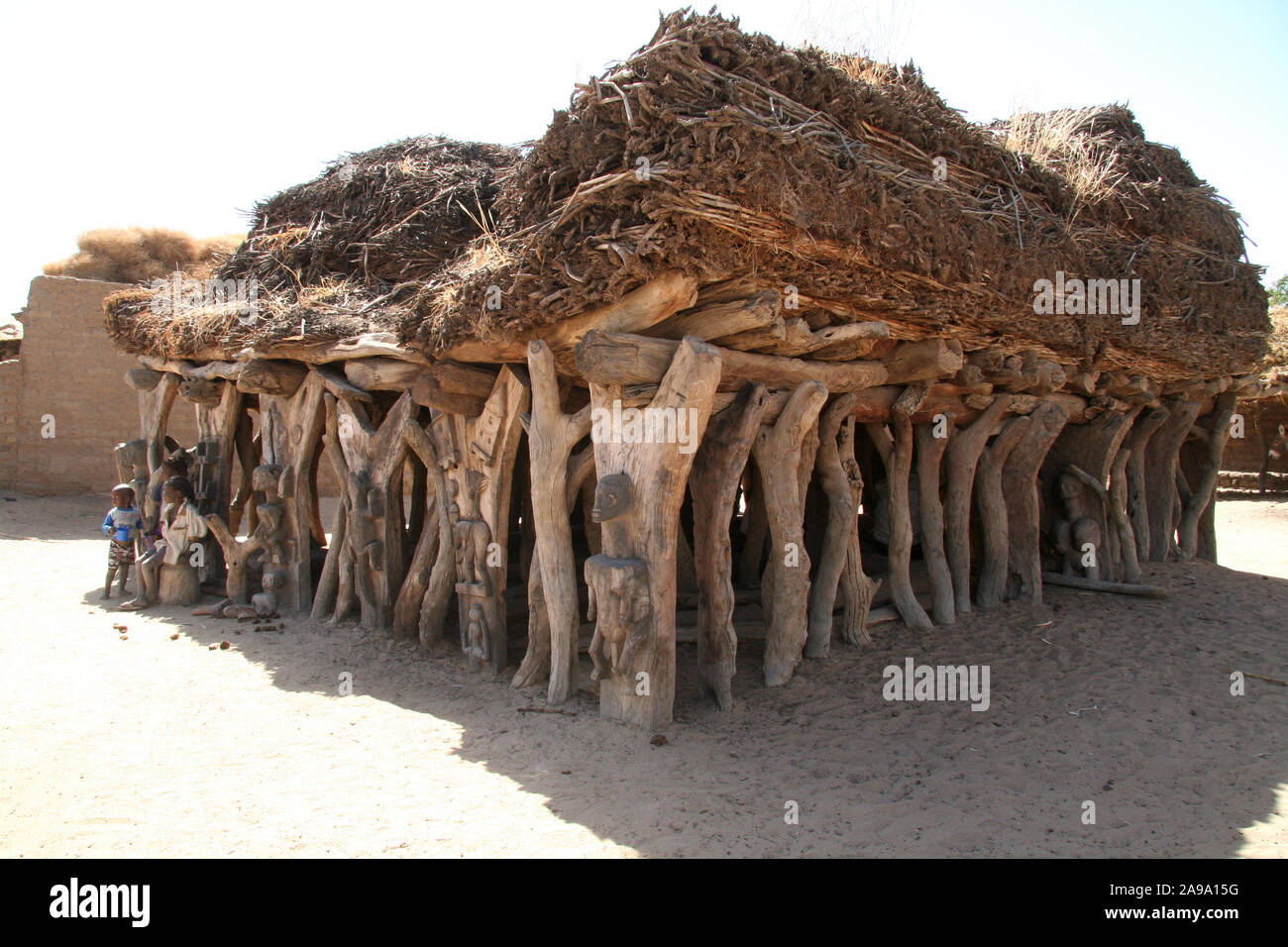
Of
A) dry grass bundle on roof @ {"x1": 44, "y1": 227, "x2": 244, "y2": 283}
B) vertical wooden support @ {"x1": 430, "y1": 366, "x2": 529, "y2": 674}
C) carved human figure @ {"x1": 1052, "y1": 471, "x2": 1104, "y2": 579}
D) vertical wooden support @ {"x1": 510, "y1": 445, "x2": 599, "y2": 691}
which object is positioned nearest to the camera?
vertical wooden support @ {"x1": 510, "y1": 445, "x2": 599, "y2": 691}

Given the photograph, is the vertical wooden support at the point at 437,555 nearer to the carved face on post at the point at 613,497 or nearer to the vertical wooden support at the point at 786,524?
the carved face on post at the point at 613,497

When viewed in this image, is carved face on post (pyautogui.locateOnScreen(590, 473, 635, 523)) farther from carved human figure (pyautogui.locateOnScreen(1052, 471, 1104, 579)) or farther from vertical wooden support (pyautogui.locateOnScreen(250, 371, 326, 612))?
carved human figure (pyautogui.locateOnScreen(1052, 471, 1104, 579))

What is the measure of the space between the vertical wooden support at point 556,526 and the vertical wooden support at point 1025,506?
4.43 metres

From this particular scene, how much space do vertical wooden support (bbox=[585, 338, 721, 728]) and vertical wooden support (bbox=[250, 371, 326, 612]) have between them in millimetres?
3884

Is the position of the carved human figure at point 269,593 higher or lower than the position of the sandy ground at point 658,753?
higher

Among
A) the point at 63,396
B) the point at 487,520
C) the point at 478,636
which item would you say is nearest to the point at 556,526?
the point at 487,520

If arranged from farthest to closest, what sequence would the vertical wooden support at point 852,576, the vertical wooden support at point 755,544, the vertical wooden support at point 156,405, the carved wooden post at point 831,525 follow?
the vertical wooden support at point 156,405 < the vertical wooden support at point 755,544 < the vertical wooden support at point 852,576 < the carved wooden post at point 831,525

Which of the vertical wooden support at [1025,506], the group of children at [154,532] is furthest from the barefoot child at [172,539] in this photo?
the vertical wooden support at [1025,506]

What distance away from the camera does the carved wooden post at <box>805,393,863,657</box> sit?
20.0 ft

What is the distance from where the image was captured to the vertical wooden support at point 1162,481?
930 centimetres

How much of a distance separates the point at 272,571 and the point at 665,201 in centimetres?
554

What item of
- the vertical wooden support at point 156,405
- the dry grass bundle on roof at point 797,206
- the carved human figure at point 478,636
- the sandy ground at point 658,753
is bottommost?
the sandy ground at point 658,753

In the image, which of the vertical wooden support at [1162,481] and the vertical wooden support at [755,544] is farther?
the vertical wooden support at [1162,481]

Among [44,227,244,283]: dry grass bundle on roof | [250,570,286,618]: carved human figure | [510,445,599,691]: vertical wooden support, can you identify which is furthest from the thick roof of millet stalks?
[44,227,244,283]: dry grass bundle on roof
